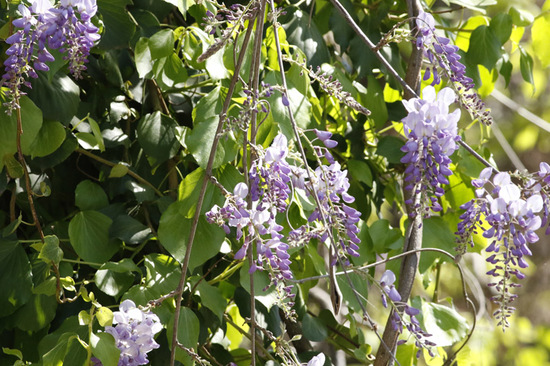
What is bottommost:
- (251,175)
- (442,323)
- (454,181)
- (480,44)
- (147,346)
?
(442,323)

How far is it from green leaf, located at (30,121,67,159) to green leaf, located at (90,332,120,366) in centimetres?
33

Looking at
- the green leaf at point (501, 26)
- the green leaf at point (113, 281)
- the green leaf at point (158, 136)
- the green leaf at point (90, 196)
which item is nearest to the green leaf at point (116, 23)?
the green leaf at point (158, 136)

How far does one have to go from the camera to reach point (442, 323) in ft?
4.41

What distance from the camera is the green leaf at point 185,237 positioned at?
3.43 feet

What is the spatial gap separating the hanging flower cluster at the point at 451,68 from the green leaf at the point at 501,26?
569 millimetres

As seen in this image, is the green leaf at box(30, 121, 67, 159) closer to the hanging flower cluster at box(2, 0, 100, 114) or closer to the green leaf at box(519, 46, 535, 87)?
the hanging flower cluster at box(2, 0, 100, 114)

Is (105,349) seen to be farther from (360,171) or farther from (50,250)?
(360,171)

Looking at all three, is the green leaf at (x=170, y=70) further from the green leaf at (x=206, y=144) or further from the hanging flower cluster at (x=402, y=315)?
the hanging flower cluster at (x=402, y=315)

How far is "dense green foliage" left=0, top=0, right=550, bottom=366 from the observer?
3.37 ft

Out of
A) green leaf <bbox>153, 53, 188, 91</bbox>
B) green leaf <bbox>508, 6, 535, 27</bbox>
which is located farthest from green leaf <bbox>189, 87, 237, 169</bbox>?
green leaf <bbox>508, 6, 535, 27</bbox>

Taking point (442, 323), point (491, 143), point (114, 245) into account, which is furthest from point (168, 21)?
point (491, 143)

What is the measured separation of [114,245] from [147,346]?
32 centimetres

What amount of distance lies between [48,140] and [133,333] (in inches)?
14.9

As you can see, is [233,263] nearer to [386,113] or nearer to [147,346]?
[147,346]
